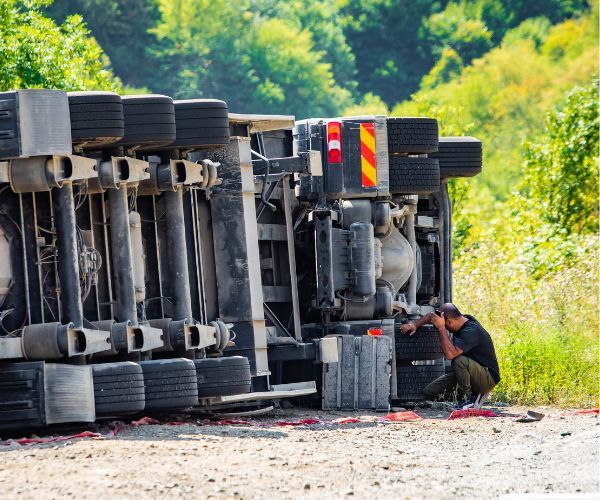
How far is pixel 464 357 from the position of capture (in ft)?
48.3

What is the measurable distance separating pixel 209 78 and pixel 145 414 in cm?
5838

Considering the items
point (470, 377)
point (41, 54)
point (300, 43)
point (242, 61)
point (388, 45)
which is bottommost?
point (470, 377)

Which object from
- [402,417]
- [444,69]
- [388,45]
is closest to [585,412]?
[402,417]

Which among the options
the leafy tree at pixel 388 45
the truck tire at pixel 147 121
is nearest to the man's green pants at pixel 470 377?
the truck tire at pixel 147 121

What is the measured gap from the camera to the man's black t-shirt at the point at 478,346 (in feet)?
48.4

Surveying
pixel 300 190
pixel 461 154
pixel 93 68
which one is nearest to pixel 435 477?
pixel 300 190

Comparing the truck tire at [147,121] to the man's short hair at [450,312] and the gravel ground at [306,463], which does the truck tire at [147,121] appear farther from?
the man's short hair at [450,312]

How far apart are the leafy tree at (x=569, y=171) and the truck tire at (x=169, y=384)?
15.4m

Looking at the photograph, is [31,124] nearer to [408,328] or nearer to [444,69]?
[408,328]

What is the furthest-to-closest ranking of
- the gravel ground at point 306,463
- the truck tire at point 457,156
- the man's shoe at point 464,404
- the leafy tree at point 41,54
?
the leafy tree at point 41,54 < the truck tire at point 457,156 < the man's shoe at point 464,404 < the gravel ground at point 306,463

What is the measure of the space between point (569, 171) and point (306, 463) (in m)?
18.2

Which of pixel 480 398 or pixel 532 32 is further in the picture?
pixel 532 32

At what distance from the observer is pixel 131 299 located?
1237 cm

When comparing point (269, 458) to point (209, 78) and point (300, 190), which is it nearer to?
point (300, 190)
